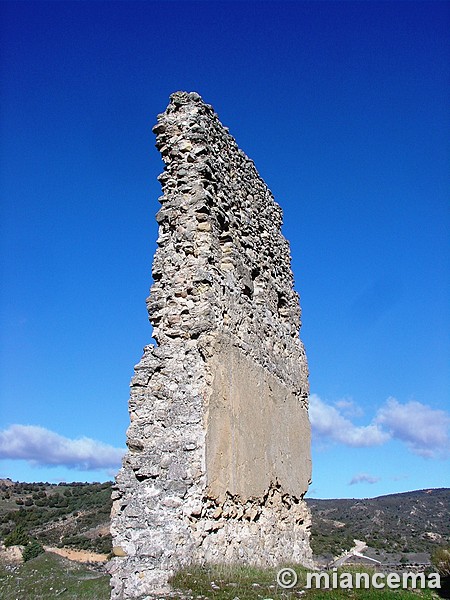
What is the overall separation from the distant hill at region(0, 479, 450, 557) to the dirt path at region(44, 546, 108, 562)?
0.62m

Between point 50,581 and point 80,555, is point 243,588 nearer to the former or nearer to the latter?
point 50,581

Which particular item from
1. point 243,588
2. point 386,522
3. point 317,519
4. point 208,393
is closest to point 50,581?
point 208,393

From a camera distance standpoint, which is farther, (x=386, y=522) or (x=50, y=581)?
(x=386, y=522)

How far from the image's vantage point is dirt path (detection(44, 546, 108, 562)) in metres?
19.0

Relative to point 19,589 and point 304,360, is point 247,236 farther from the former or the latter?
point 19,589

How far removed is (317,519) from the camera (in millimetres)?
30938

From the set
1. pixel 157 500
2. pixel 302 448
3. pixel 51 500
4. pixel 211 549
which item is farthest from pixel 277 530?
pixel 51 500

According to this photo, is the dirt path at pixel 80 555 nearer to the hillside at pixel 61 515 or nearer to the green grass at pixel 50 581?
the hillside at pixel 61 515

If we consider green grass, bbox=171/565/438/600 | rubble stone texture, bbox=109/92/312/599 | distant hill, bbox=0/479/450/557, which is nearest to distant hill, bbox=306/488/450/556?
distant hill, bbox=0/479/450/557

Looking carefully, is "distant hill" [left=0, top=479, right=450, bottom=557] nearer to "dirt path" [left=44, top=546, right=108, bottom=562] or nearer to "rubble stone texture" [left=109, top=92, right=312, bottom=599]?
"dirt path" [left=44, top=546, right=108, bottom=562]

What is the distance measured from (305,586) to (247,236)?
4.31m

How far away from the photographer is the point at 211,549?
17.8 ft

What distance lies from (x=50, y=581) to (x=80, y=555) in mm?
6980

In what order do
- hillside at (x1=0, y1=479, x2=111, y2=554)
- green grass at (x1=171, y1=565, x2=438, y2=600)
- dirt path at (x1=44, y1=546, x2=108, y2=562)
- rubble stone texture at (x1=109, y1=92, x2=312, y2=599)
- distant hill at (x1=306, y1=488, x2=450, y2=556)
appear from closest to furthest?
1. green grass at (x1=171, y1=565, x2=438, y2=600)
2. rubble stone texture at (x1=109, y1=92, x2=312, y2=599)
3. dirt path at (x1=44, y1=546, x2=108, y2=562)
4. distant hill at (x1=306, y1=488, x2=450, y2=556)
5. hillside at (x1=0, y1=479, x2=111, y2=554)
